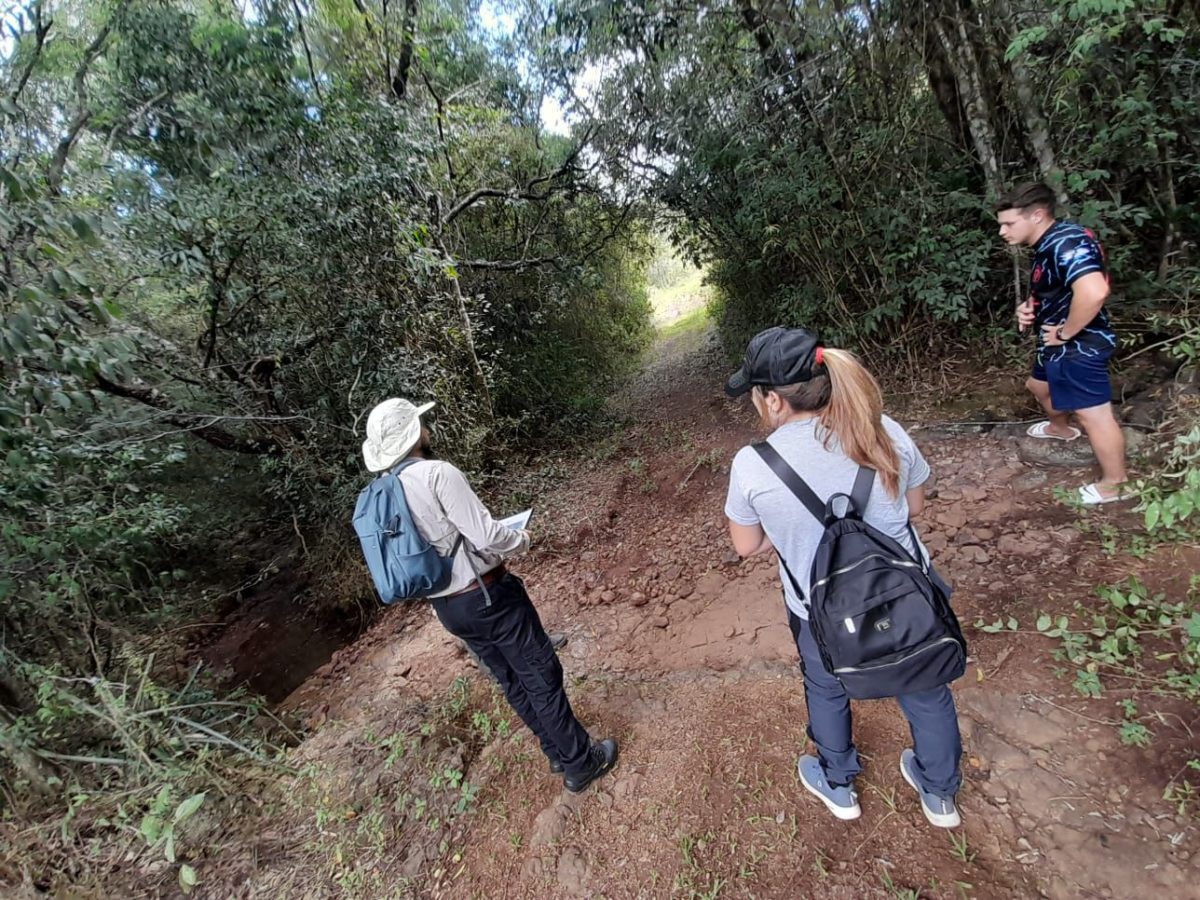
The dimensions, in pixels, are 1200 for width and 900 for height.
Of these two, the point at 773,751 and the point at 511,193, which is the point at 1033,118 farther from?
the point at 511,193

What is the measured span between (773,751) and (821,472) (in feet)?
4.69

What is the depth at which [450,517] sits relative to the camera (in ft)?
6.15

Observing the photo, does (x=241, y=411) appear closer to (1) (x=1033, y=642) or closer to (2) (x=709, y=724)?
(2) (x=709, y=724)

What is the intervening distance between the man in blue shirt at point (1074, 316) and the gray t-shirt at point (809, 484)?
1992mm

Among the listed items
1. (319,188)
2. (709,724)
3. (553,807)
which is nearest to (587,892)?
(553,807)

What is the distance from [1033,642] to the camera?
2.09m

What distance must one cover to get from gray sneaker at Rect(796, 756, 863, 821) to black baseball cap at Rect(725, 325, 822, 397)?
4.84ft

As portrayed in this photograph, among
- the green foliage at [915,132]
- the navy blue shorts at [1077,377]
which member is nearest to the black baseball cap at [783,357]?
the navy blue shorts at [1077,377]

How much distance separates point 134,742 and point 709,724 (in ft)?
8.93

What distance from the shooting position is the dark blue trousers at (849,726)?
1413 mm

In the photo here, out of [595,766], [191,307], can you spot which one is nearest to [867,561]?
[595,766]

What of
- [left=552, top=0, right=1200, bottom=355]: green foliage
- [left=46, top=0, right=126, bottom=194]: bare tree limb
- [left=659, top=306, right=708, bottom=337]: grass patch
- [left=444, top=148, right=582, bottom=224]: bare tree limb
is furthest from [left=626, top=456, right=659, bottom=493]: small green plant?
[left=659, top=306, right=708, bottom=337]: grass patch

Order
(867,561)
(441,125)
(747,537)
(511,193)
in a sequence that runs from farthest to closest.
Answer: (511,193)
(441,125)
(747,537)
(867,561)

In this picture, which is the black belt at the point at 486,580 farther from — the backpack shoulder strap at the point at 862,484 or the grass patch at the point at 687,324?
the grass patch at the point at 687,324
